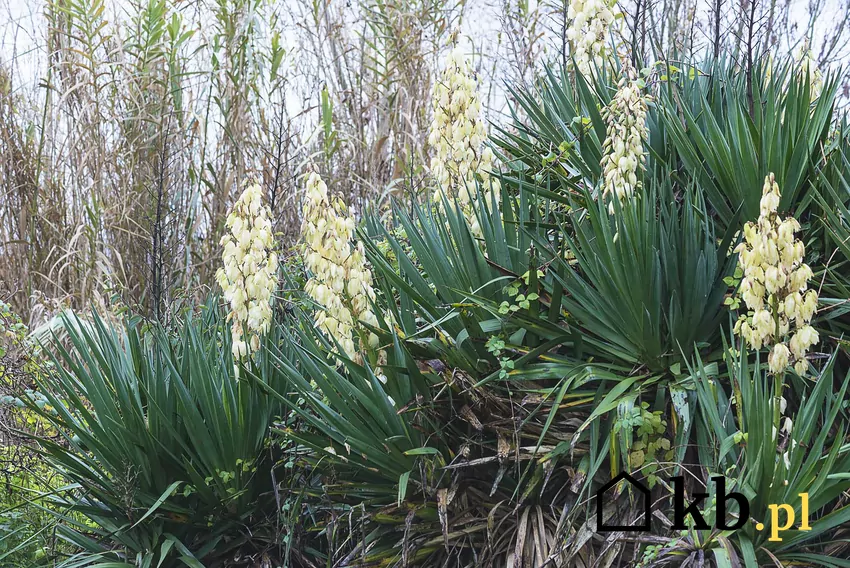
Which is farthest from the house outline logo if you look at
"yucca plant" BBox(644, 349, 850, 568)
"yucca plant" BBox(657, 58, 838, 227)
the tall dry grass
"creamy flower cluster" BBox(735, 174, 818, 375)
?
the tall dry grass

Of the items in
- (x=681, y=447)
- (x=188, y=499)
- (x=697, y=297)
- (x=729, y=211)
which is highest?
(x=729, y=211)

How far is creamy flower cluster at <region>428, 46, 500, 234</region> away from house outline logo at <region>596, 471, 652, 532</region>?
1.07m

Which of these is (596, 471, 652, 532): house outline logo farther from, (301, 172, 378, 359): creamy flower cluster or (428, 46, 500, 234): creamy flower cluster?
(428, 46, 500, 234): creamy flower cluster

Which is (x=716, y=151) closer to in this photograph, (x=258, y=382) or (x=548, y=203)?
(x=548, y=203)

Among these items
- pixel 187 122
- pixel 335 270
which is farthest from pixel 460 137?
pixel 187 122

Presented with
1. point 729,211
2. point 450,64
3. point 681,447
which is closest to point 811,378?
point 681,447

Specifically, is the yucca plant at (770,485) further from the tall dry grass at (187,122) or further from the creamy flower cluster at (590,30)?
the tall dry grass at (187,122)

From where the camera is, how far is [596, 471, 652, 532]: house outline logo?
257 cm

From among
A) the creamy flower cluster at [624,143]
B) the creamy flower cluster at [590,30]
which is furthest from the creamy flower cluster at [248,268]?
the creamy flower cluster at [590,30]

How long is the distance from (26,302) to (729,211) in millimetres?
4850

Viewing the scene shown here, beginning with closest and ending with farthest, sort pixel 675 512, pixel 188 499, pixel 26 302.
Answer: pixel 675 512, pixel 188 499, pixel 26 302

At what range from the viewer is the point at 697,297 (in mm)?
2750

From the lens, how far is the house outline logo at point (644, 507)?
2568 millimetres

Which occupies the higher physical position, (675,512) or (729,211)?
(729,211)
